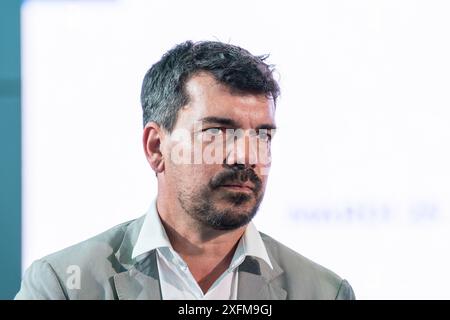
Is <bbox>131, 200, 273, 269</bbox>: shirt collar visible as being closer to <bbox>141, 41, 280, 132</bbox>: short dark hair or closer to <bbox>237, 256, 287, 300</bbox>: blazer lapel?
<bbox>237, 256, 287, 300</bbox>: blazer lapel

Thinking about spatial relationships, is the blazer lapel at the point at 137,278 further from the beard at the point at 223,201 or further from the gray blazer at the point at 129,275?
the beard at the point at 223,201

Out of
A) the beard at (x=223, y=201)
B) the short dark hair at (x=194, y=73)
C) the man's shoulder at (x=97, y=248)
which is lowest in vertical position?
the man's shoulder at (x=97, y=248)

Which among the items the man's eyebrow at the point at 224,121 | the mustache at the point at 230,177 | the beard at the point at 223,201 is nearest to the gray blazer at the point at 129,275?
the beard at the point at 223,201

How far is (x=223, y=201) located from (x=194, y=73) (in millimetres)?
353

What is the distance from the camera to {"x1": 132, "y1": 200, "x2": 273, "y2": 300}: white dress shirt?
1984mm

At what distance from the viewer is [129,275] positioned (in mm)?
1952

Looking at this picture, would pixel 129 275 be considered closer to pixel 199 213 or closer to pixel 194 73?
pixel 199 213

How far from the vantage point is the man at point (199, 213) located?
1958 millimetres

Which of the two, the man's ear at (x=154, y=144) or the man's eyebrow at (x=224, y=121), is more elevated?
the man's eyebrow at (x=224, y=121)

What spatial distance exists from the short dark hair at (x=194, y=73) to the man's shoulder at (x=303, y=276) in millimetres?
436

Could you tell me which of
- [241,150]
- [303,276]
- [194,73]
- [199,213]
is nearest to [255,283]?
[303,276]

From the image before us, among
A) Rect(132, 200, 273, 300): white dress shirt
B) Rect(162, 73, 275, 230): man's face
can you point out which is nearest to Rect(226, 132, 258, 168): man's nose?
Rect(162, 73, 275, 230): man's face

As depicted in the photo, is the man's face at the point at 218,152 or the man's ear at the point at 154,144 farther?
the man's ear at the point at 154,144

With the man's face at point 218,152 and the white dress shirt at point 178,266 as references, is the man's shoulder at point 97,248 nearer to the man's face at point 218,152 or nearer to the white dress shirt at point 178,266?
the white dress shirt at point 178,266
